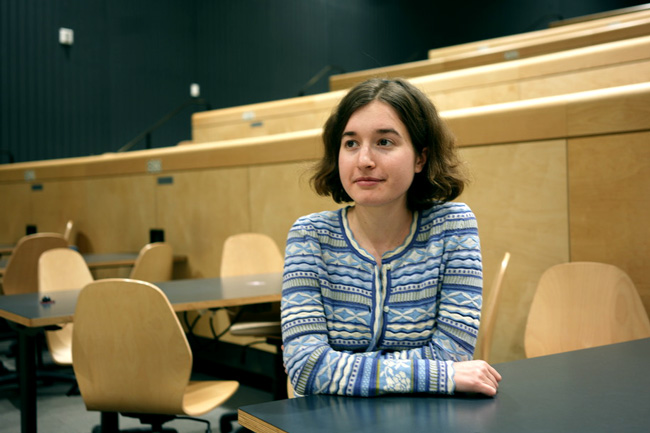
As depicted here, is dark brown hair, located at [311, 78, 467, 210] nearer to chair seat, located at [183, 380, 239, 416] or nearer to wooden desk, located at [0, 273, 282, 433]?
chair seat, located at [183, 380, 239, 416]

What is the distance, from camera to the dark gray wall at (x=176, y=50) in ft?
26.9

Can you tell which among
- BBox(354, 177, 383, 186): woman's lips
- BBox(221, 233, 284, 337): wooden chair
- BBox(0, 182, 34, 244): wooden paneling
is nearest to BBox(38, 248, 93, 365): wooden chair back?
BBox(221, 233, 284, 337): wooden chair

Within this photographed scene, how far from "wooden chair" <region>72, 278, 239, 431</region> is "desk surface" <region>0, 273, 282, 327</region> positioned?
0.74ft

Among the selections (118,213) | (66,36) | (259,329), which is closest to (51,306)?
(259,329)

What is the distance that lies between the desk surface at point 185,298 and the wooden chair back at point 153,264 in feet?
2.15

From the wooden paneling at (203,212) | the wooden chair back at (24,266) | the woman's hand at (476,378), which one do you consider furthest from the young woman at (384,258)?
the wooden chair back at (24,266)

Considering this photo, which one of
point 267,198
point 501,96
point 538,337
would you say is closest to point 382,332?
point 538,337

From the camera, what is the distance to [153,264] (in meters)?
3.73

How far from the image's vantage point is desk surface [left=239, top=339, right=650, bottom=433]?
0.95 metres

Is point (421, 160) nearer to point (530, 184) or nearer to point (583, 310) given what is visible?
point (583, 310)

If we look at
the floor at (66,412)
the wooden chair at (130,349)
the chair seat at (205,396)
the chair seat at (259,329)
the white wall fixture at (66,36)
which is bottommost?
the floor at (66,412)

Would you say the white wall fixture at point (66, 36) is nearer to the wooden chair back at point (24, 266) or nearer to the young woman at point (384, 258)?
the wooden chair back at point (24, 266)

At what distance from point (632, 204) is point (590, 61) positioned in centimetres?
203

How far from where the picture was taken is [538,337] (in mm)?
2139
